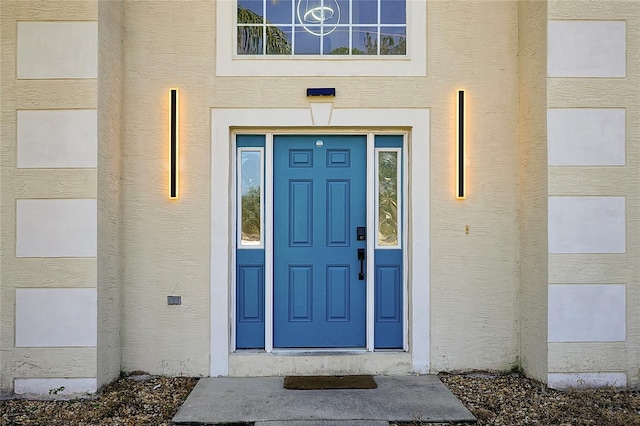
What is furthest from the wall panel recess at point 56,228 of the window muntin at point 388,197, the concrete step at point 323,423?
the window muntin at point 388,197

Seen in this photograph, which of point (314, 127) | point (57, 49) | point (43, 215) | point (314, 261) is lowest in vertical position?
point (314, 261)

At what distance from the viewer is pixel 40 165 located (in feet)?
12.8

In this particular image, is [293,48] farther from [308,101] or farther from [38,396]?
[38,396]

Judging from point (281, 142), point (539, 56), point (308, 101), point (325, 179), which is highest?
point (539, 56)

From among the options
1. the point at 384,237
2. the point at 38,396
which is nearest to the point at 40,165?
the point at 38,396

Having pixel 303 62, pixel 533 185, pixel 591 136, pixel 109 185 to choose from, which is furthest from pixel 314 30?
pixel 591 136

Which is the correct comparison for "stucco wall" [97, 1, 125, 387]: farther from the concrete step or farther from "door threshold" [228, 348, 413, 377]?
the concrete step

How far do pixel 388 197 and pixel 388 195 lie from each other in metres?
0.02

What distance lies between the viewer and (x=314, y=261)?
14.5 ft

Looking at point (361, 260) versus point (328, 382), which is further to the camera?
point (361, 260)

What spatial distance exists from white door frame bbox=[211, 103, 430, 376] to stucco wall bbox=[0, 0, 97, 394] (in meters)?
1.00

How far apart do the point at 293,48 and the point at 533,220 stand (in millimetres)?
2682

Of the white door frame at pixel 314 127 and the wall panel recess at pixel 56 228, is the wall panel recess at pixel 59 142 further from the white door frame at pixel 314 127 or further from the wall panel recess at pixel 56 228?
the white door frame at pixel 314 127

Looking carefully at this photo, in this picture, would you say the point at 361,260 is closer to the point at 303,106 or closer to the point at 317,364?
the point at 317,364
